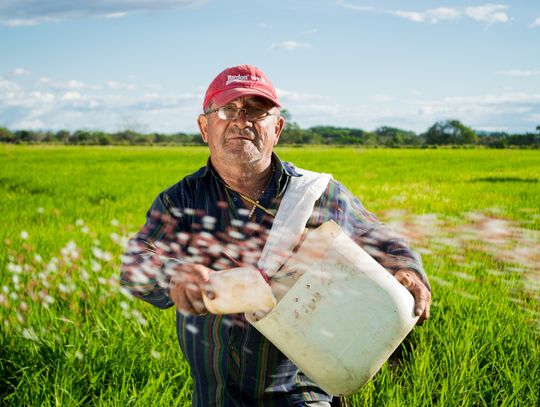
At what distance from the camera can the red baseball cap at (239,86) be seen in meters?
1.70

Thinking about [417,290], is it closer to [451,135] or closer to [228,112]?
[228,112]

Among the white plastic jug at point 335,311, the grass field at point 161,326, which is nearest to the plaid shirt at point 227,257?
the white plastic jug at point 335,311

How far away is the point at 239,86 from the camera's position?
67.2 inches

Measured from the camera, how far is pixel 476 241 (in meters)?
5.09

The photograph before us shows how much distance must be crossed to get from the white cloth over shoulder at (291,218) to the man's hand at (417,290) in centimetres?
29

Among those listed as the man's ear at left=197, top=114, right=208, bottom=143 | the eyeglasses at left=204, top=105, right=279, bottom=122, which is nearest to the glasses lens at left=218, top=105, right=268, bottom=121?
the eyeglasses at left=204, top=105, right=279, bottom=122

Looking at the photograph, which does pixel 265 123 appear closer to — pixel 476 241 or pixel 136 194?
pixel 476 241

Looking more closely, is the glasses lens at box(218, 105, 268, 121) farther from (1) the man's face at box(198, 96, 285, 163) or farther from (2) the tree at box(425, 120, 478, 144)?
(2) the tree at box(425, 120, 478, 144)

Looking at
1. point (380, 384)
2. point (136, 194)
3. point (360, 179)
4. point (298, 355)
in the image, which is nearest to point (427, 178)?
point (360, 179)

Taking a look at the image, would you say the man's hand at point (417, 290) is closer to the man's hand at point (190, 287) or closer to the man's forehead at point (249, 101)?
the man's hand at point (190, 287)

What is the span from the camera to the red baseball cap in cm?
170

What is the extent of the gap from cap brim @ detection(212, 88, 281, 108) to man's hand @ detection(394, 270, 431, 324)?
25.0 inches

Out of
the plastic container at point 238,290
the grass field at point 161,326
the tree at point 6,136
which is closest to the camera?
the plastic container at point 238,290

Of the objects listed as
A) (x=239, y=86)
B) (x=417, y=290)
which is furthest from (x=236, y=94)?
(x=417, y=290)
